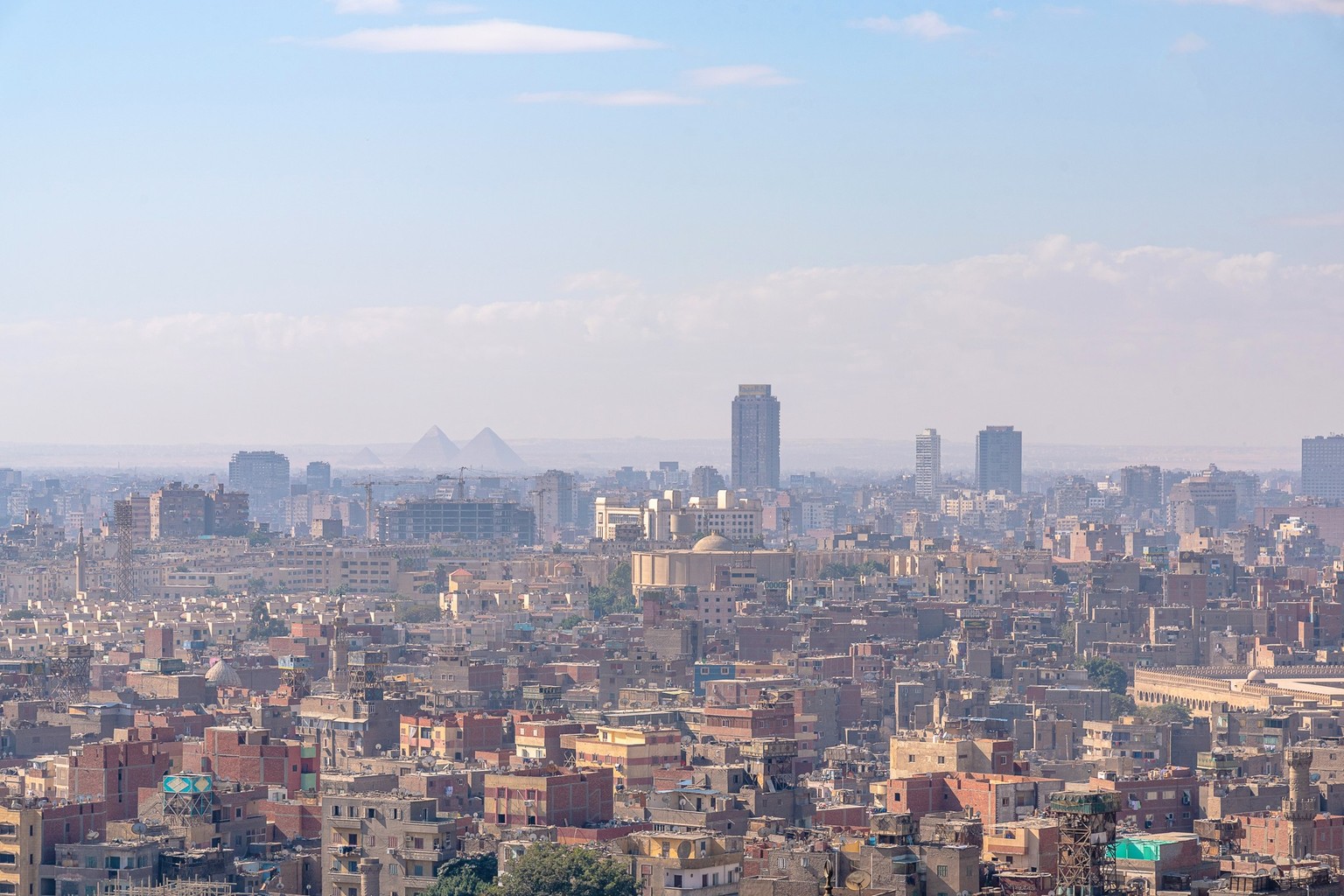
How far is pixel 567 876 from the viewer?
39.2 meters

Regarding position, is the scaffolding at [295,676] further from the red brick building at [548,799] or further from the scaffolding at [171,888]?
the scaffolding at [171,888]

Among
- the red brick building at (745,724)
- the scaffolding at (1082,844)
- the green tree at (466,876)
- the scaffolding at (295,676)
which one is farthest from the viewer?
the scaffolding at (295,676)

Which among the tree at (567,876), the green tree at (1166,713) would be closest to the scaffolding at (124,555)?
the green tree at (1166,713)

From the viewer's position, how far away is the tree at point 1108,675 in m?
83.7

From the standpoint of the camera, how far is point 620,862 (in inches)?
1563

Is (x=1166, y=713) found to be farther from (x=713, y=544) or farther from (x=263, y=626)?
(x=713, y=544)

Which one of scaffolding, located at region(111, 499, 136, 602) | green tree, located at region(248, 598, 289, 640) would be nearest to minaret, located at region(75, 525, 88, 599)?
scaffolding, located at region(111, 499, 136, 602)

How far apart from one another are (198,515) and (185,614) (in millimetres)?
52633

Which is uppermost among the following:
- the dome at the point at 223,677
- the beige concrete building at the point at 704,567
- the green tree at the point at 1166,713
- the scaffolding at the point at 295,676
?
the beige concrete building at the point at 704,567

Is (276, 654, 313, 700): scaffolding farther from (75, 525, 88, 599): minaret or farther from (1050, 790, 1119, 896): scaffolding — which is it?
(75, 525, 88, 599): minaret

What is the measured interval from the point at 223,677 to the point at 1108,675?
24023 millimetres

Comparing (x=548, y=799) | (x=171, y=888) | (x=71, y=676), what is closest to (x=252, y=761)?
(x=548, y=799)

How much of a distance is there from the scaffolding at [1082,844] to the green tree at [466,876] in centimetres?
877

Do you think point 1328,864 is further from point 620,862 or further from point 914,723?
point 914,723
